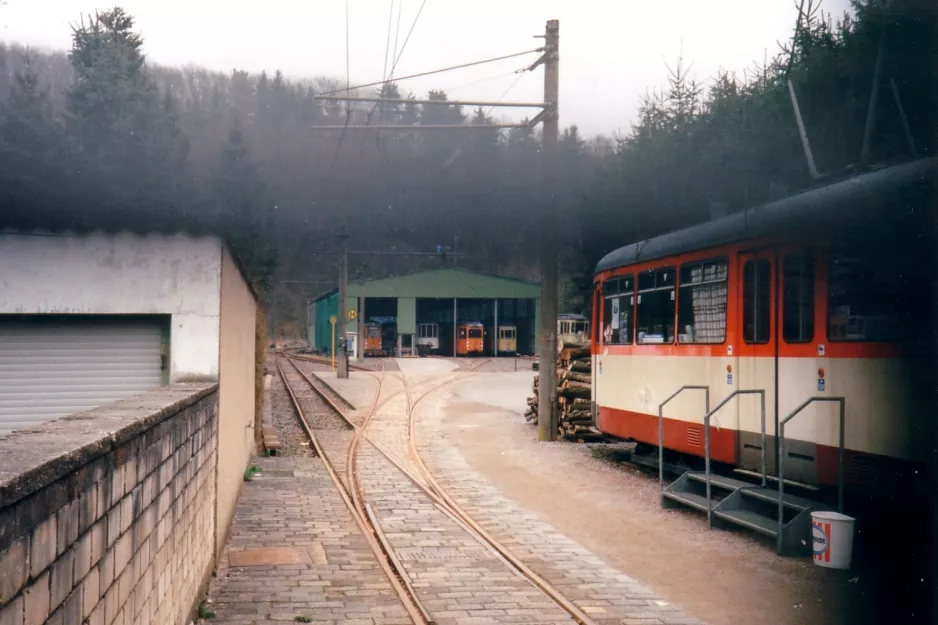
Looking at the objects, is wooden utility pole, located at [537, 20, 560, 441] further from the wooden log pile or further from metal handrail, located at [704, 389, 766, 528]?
metal handrail, located at [704, 389, 766, 528]

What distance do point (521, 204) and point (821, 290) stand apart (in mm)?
11481

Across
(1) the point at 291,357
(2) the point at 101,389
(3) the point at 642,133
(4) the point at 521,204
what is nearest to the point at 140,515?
(2) the point at 101,389

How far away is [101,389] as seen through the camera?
23.2ft

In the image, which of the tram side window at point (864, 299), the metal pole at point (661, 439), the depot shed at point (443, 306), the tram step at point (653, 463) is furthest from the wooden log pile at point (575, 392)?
the depot shed at point (443, 306)

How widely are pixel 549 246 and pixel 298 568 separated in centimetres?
1030

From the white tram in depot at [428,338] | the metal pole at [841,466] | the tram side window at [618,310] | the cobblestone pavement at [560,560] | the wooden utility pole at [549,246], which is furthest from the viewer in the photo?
the white tram in depot at [428,338]

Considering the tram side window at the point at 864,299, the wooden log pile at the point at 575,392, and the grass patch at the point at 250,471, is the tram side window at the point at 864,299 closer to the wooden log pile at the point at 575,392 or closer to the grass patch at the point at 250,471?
the grass patch at the point at 250,471

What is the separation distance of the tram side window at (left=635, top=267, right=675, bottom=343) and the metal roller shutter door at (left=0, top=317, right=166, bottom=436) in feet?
22.3

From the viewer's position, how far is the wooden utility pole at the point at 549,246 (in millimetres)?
16562

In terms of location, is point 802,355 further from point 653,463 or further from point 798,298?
point 653,463

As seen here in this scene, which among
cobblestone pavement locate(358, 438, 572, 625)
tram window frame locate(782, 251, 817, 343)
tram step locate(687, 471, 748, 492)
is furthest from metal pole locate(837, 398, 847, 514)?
cobblestone pavement locate(358, 438, 572, 625)

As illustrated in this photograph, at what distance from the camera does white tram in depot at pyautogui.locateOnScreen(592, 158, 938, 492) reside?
6.96 meters

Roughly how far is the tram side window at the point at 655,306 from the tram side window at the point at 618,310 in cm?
34

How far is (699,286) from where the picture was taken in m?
10.9
